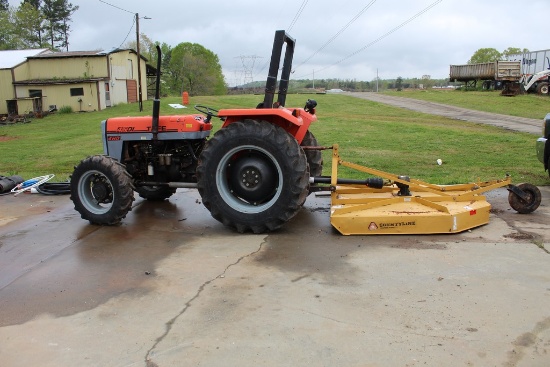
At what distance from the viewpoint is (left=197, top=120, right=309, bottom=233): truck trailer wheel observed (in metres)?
5.96

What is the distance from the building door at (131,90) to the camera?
40.3 meters

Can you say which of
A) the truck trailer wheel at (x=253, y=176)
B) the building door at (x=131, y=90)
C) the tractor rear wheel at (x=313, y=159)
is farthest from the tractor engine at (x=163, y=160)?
the building door at (x=131, y=90)

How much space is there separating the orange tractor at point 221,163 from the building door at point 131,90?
3477 centimetres

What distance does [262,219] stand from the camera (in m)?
6.10

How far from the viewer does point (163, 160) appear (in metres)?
7.03

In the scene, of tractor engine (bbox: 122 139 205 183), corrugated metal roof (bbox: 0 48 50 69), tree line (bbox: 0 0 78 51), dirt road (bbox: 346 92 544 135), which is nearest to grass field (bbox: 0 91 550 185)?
dirt road (bbox: 346 92 544 135)

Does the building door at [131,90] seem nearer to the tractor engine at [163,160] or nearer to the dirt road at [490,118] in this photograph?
the dirt road at [490,118]

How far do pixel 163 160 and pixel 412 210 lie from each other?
3387 millimetres

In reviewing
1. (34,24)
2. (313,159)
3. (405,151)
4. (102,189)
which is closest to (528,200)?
(313,159)

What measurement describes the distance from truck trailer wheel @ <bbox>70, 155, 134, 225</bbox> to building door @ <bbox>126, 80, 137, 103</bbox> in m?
35.4

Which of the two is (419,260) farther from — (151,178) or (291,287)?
(151,178)

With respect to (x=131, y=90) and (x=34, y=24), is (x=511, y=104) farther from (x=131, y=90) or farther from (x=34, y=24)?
(x=34, y=24)

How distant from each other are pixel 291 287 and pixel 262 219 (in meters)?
1.68

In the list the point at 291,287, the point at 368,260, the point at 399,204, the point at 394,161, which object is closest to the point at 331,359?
the point at 291,287
